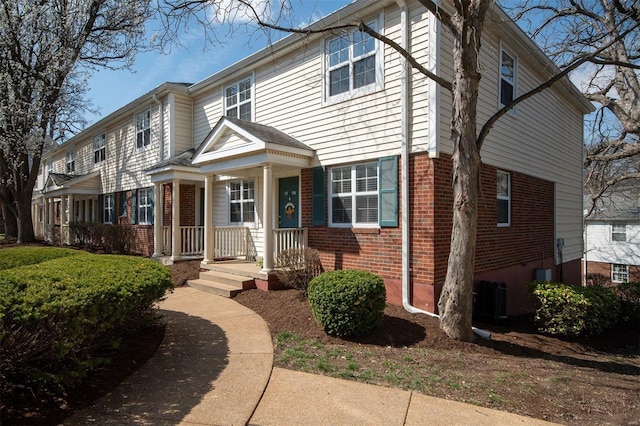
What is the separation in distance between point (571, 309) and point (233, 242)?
8.30 metres

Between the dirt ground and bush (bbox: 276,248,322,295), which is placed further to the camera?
→ bush (bbox: 276,248,322,295)

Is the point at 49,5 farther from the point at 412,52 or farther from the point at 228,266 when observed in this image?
the point at 412,52

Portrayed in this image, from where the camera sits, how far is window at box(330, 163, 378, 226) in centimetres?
813

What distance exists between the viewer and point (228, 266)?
992 cm

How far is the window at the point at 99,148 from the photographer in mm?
18641

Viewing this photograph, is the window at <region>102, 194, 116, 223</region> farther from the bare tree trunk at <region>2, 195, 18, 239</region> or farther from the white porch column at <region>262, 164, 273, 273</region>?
the white porch column at <region>262, 164, 273, 273</region>

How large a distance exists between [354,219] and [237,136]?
11.6 ft

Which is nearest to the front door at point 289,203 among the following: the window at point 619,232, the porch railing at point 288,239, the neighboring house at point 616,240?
the porch railing at point 288,239

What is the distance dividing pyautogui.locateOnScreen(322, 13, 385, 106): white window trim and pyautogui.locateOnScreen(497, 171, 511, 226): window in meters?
3.99

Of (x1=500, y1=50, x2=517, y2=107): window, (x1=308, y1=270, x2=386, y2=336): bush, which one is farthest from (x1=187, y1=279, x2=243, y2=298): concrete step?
(x1=500, y1=50, x2=517, y2=107): window

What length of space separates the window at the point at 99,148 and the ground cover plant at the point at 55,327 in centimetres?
1634

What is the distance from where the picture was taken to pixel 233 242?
11.1m

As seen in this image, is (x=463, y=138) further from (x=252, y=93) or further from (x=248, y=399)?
(x=252, y=93)

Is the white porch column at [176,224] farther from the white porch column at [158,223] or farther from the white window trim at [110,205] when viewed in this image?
the white window trim at [110,205]
